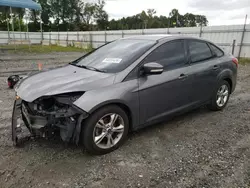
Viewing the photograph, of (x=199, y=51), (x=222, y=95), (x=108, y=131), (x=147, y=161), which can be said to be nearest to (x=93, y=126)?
(x=108, y=131)

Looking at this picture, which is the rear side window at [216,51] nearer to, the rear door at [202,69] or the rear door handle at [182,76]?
the rear door at [202,69]

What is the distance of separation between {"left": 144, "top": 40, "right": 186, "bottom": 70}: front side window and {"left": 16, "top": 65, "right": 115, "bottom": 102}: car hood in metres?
0.80

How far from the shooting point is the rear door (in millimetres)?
3775

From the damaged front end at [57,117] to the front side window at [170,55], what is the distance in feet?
4.23

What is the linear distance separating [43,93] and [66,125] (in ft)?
1.56

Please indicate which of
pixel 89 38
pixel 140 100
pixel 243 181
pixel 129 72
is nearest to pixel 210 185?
pixel 243 181

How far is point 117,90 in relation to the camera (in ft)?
9.21

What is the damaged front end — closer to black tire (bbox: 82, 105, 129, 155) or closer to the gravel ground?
black tire (bbox: 82, 105, 129, 155)

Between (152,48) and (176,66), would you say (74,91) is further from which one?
(176,66)

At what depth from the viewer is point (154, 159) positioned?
2.82m

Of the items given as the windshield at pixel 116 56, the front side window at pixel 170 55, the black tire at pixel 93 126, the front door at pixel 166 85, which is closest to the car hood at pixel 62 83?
the windshield at pixel 116 56

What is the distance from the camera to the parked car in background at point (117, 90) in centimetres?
262

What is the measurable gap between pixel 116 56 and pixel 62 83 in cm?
100

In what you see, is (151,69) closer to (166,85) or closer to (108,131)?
(166,85)
